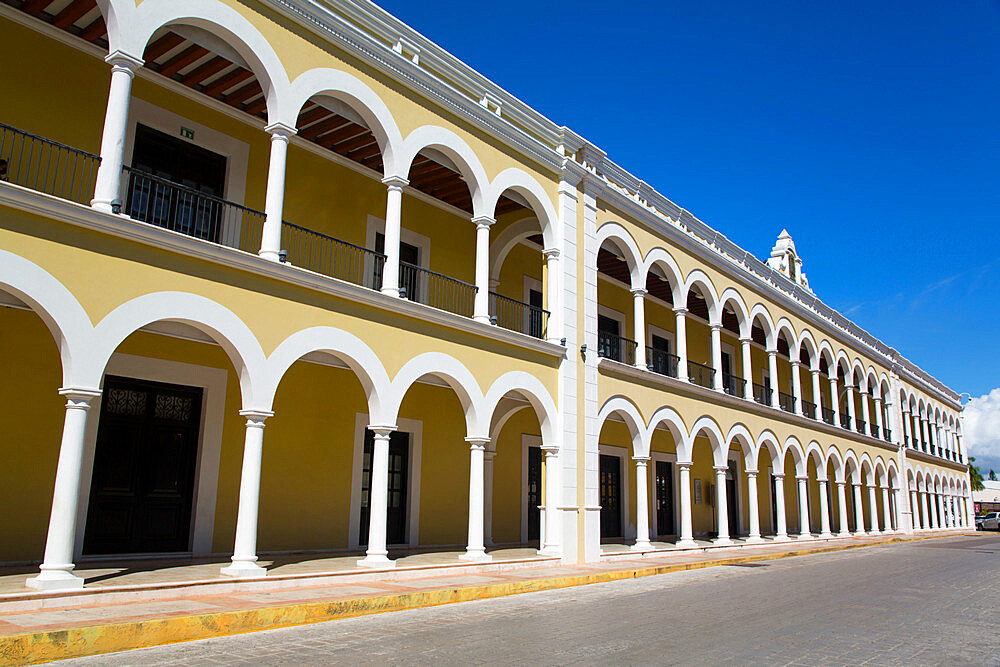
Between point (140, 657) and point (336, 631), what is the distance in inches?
69.2

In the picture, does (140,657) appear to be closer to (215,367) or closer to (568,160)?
(215,367)

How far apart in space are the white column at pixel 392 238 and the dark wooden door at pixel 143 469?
3308 mm

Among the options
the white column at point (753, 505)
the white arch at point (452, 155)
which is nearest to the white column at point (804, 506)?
the white column at point (753, 505)

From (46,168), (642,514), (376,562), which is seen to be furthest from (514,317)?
(46,168)

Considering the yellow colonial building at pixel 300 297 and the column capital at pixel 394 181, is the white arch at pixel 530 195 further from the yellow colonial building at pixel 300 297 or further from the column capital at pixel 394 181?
the column capital at pixel 394 181

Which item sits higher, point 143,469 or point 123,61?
point 123,61

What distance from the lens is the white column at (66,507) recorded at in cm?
698

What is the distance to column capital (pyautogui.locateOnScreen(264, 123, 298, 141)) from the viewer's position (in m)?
9.50

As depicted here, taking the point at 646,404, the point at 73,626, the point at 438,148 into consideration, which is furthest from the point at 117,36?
the point at 646,404

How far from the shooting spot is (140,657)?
5902mm

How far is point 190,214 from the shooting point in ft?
36.2

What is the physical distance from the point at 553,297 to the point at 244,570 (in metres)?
7.52

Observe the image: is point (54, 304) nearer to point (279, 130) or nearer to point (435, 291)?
point (279, 130)

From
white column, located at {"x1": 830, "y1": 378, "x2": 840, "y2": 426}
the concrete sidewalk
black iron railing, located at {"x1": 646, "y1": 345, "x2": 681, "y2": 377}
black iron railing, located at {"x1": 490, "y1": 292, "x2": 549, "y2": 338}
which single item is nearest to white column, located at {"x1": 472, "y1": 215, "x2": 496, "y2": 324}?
black iron railing, located at {"x1": 490, "y1": 292, "x2": 549, "y2": 338}
